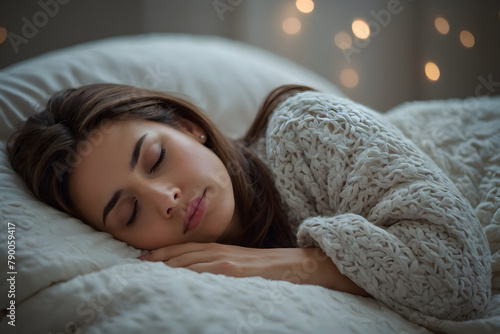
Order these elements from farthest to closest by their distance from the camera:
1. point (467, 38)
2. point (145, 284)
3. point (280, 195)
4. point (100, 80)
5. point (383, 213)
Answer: point (467, 38), point (100, 80), point (280, 195), point (383, 213), point (145, 284)

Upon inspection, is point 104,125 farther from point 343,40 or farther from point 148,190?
point 343,40

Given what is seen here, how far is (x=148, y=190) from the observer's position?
91 centimetres

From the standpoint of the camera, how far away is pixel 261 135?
1.28 metres

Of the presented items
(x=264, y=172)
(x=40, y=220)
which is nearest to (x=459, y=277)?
(x=264, y=172)

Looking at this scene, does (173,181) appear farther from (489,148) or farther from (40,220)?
(489,148)

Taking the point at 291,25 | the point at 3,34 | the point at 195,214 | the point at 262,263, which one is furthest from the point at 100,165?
the point at 291,25

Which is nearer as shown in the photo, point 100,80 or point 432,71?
point 100,80

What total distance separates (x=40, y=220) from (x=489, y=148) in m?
1.17

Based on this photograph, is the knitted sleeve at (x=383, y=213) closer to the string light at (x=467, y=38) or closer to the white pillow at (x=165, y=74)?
the white pillow at (x=165, y=74)

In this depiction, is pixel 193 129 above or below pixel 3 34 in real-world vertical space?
below

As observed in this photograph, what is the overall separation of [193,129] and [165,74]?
1.38 ft

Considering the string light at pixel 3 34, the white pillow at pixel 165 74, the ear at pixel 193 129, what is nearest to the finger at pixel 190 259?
the ear at pixel 193 129

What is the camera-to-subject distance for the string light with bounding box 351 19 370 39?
2188 mm

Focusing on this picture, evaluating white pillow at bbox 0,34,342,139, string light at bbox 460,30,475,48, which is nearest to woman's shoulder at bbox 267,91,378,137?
white pillow at bbox 0,34,342,139
